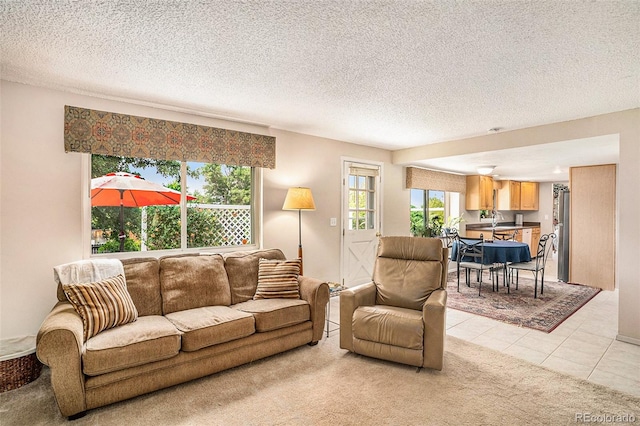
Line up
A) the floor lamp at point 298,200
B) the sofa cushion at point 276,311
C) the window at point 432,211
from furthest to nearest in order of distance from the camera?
the window at point 432,211, the floor lamp at point 298,200, the sofa cushion at point 276,311

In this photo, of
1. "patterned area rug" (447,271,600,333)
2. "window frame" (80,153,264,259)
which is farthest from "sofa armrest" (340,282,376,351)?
"patterned area rug" (447,271,600,333)

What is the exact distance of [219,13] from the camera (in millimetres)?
1823

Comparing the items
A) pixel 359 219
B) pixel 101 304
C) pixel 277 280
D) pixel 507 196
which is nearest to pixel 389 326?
pixel 277 280

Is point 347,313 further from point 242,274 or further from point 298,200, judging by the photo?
point 298,200

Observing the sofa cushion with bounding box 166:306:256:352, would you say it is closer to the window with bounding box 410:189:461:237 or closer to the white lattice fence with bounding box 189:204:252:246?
the white lattice fence with bounding box 189:204:252:246

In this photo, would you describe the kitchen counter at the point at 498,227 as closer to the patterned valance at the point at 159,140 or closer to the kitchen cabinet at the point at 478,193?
the kitchen cabinet at the point at 478,193

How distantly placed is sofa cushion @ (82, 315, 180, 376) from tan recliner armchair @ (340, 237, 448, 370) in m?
1.45

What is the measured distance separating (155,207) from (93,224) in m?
Answer: 0.58

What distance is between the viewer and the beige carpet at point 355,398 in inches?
82.8

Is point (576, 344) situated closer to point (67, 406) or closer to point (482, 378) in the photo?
point (482, 378)

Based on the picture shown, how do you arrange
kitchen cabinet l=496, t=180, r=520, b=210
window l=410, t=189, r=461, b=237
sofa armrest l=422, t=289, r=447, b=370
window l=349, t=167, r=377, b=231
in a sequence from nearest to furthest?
1. sofa armrest l=422, t=289, r=447, b=370
2. window l=349, t=167, r=377, b=231
3. window l=410, t=189, r=461, b=237
4. kitchen cabinet l=496, t=180, r=520, b=210

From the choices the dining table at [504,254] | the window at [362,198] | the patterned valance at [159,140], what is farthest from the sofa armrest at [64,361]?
the dining table at [504,254]

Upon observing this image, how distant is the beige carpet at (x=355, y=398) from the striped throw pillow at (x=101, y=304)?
0.56m

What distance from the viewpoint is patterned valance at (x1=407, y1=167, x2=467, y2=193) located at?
6.14 meters
